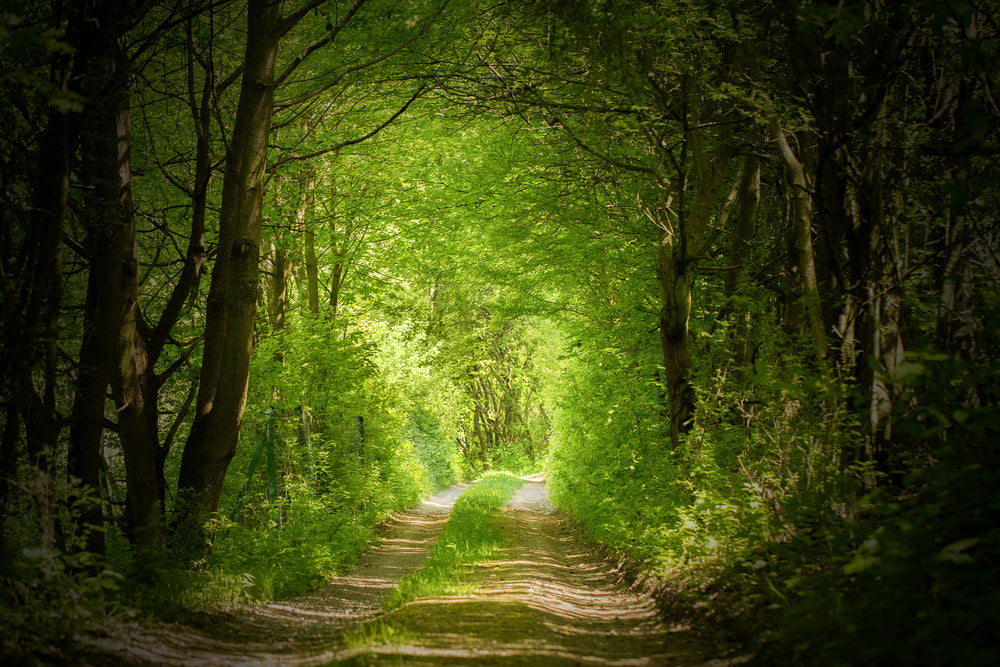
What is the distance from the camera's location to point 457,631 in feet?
15.1

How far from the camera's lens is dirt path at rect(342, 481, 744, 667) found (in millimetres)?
4074

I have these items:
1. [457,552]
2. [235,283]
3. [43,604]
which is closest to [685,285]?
[457,552]

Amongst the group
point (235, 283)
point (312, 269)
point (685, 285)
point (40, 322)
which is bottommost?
A: point (40, 322)

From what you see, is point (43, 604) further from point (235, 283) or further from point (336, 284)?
point (336, 284)

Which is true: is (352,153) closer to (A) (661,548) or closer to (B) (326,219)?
(B) (326,219)

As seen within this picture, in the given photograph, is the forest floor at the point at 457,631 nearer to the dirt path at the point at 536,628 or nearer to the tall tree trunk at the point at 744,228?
the dirt path at the point at 536,628

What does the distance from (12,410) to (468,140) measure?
9.90 m

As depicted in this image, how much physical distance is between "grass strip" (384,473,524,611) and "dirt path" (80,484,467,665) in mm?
415

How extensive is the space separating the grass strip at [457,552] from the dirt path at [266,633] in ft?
1.36

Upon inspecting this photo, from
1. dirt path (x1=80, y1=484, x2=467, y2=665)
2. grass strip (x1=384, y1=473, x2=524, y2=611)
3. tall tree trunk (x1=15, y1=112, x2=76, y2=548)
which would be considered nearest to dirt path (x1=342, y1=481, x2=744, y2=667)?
grass strip (x1=384, y1=473, x2=524, y2=611)

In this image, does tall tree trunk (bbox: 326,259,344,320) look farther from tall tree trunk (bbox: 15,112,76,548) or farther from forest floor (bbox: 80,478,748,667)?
tall tree trunk (bbox: 15,112,76,548)

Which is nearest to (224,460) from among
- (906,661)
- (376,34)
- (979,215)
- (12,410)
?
(12,410)

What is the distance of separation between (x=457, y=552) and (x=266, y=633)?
3923mm

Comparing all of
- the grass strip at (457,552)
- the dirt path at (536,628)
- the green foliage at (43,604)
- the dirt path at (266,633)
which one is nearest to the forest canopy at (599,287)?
the green foliage at (43,604)
